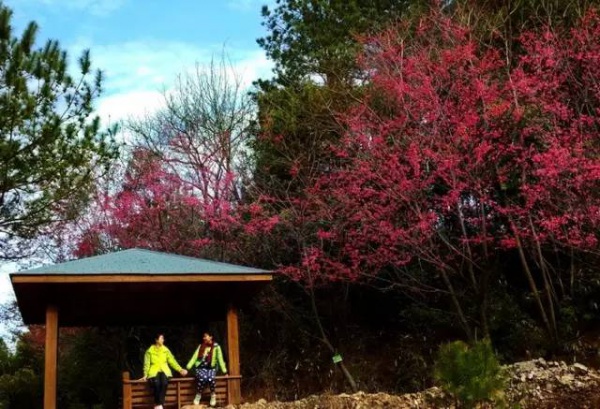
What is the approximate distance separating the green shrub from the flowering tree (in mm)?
3802

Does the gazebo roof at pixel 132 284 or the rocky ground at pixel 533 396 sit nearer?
the rocky ground at pixel 533 396

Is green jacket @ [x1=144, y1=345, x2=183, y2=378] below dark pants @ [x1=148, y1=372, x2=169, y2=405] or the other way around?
the other way around

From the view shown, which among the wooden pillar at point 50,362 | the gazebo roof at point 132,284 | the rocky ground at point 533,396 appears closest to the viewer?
the rocky ground at point 533,396

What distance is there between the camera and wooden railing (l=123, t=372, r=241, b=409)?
985 centimetres

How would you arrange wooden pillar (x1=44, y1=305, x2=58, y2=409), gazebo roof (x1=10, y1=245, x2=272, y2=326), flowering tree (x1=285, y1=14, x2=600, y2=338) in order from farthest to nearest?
1. flowering tree (x1=285, y1=14, x2=600, y2=338)
2. wooden pillar (x1=44, y1=305, x2=58, y2=409)
3. gazebo roof (x1=10, y1=245, x2=272, y2=326)

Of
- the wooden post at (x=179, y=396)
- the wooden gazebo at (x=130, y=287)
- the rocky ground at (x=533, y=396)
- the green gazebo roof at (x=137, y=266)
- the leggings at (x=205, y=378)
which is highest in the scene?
the green gazebo roof at (x=137, y=266)

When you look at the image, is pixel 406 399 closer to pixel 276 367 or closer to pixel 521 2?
pixel 276 367

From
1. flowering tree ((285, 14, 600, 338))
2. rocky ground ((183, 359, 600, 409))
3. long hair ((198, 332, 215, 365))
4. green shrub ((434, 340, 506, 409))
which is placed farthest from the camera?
flowering tree ((285, 14, 600, 338))

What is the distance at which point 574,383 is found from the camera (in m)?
8.60

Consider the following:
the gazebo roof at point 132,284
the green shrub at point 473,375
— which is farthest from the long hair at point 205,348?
the green shrub at point 473,375

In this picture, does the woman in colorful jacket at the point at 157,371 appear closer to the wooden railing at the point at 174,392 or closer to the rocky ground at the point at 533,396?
the wooden railing at the point at 174,392

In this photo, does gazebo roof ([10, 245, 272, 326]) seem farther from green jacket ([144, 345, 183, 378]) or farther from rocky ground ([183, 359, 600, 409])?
rocky ground ([183, 359, 600, 409])

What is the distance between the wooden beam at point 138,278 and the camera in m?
9.55

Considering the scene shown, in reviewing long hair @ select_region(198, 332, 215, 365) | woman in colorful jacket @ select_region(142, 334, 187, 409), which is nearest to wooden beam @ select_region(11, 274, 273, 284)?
woman in colorful jacket @ select_region(142, 334, 187, 409)
